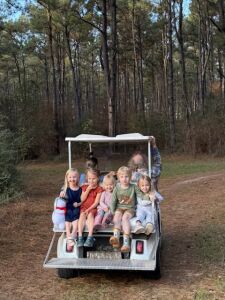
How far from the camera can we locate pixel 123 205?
6305 millimetres

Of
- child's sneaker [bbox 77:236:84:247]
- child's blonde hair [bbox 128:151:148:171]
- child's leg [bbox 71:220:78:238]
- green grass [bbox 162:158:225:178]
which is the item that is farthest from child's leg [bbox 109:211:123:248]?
green grass [bbox 162:158:225:178]

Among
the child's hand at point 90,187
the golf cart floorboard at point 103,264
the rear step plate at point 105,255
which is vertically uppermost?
the child's hand at point 90,187

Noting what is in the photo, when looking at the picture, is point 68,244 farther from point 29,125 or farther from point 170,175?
point 29,125

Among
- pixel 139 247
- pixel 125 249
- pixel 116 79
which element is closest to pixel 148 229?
pixel 139 247

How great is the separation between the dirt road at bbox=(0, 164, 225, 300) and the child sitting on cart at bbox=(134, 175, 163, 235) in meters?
0.69

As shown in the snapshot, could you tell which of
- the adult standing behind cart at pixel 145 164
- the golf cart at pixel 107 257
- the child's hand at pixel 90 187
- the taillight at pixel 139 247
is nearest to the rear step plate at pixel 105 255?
the golf cart at pixel 107 257

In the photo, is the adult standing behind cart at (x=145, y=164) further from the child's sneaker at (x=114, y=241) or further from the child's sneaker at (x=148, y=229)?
the child's sneaker at (x=114, y=241)

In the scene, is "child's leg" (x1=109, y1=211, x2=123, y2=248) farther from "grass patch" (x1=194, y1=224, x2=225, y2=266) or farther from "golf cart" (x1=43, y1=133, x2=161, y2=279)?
"grass patch" (x1=194, y1=224, x2=225, y2=266)

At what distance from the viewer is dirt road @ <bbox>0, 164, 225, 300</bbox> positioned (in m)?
5.70

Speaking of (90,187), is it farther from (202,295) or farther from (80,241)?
(202,295)

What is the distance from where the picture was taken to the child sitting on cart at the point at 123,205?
5852mm

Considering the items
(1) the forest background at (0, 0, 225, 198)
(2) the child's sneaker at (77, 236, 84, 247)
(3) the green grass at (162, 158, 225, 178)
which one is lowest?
(3) the green grass at (162, 158, 225, 178)

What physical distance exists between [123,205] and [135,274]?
907 mm

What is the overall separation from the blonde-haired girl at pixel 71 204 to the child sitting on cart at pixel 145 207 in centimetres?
76
